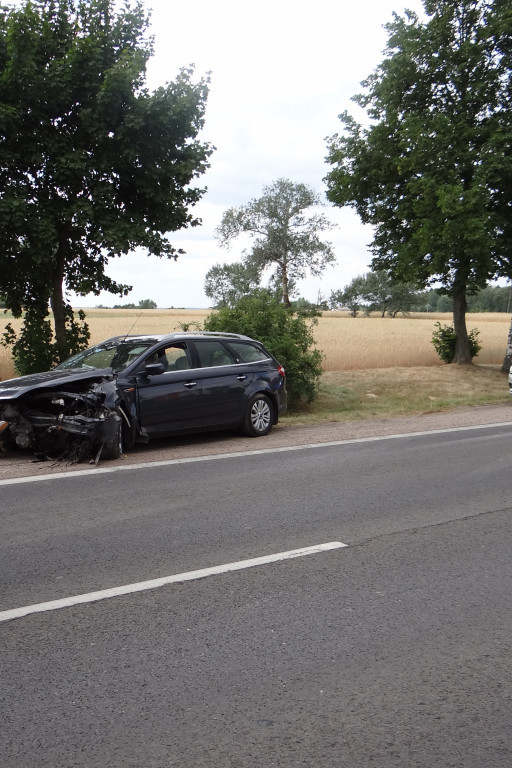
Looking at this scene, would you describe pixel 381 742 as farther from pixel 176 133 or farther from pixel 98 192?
pixel 176 133

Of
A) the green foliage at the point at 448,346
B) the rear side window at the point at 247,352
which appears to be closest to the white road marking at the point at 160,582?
the rear side window at the point at 247,352

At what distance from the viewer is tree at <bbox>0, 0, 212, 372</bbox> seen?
12766mm

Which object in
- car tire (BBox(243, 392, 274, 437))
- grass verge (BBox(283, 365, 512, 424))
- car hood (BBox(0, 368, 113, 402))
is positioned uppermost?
car hood (BBox(0, 368, 113, 402))

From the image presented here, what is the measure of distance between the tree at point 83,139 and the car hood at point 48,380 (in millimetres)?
4067

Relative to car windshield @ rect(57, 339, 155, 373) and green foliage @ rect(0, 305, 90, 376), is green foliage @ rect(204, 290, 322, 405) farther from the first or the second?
car windshield @ rect(57, 339, 155, 373)

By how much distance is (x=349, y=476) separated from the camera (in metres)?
8.23

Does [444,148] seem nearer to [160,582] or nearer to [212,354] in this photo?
[212,354]

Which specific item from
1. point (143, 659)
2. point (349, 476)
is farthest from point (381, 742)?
point (349, 476)

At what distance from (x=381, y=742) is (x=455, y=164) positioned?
21.6 meters

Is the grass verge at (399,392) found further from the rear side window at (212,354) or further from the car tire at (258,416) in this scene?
the rear side window at (212,354)

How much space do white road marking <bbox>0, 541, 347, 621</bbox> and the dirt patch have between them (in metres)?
3.83

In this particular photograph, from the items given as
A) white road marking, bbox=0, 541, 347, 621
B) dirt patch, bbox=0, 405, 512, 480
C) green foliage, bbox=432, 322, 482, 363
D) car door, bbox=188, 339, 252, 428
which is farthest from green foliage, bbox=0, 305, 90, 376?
green foliage, bbox=432, 322, 482, 363

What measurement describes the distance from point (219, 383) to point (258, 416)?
1.01m

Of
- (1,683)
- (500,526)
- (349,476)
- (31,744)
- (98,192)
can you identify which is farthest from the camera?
(98,192)
